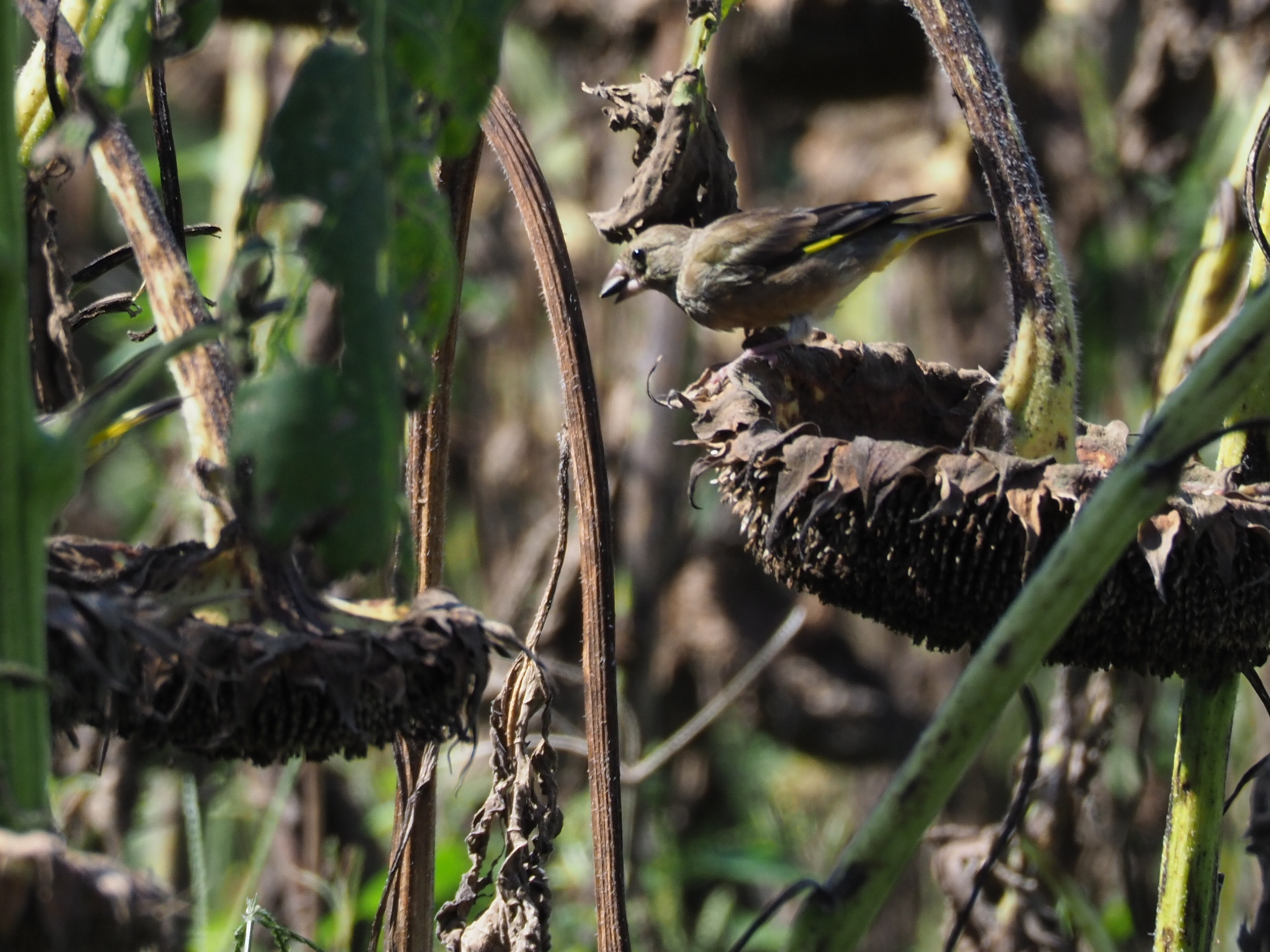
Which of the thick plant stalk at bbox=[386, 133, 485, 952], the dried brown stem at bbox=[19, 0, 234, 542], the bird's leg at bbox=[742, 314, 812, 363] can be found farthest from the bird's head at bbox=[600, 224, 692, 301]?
the dried brown stem at bbox=[19, 0, 234, 542]

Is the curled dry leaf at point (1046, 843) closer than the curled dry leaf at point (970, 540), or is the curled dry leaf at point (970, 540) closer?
the curled dry leaf at point (970, 540)

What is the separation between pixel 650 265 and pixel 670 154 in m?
1.11

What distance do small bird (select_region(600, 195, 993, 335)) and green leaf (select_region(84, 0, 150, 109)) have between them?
1843 millimetres

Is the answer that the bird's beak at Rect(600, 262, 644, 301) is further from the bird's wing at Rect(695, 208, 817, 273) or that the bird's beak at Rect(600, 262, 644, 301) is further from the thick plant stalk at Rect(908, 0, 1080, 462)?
the thick plant stalk at Rect(908, 0, 1080, 462)

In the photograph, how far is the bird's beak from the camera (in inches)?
117

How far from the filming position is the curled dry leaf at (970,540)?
1241 millimetres

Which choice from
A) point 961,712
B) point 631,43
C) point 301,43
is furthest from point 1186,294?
point 301,43

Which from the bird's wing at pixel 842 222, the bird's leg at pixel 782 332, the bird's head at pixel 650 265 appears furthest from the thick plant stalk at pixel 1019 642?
the bird's wing at pixel 842 222

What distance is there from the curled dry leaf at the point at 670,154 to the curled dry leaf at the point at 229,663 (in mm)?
859

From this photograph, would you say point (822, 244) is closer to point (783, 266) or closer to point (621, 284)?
point (783, 266)

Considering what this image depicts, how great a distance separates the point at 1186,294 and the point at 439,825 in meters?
3.42

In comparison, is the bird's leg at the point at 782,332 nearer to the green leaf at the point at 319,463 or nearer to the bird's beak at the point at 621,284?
the bird's beak at the point at 621,284

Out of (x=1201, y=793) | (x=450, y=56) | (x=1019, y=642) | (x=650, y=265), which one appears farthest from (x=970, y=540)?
(x=650, y=265)

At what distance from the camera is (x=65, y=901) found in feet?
2.39
